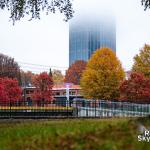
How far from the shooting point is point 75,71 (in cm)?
14588

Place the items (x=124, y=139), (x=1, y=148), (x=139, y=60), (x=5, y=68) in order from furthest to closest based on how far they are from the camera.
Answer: (x=5, y=68) < (x=139, y=60) < (x=1, y=148) < (x=124, y=139)

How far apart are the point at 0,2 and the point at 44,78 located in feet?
265

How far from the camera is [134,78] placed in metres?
66.7

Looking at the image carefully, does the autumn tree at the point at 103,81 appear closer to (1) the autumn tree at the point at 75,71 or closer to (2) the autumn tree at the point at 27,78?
(1) the autumn tree at the point at 75,71

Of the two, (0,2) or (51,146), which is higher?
(0,2)

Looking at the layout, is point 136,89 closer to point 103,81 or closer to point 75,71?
point 103,81

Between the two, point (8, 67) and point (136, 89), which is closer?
point (136, 89)

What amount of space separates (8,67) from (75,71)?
1594 inches

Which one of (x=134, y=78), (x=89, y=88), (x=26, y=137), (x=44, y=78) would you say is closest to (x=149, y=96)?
(x=134, y=78)

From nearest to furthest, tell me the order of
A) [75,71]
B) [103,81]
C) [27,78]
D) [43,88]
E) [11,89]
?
[103,81] < [11,89] < [43,88] < [75,71] < [27,78]

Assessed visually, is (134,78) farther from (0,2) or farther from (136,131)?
(136,131)

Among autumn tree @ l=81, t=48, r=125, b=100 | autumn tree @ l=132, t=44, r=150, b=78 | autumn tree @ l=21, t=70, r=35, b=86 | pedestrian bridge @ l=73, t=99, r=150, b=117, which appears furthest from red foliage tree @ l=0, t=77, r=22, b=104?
autumn tree @ l=21, t=70, r=35, b=86

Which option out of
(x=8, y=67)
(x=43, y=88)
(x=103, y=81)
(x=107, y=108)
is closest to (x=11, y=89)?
(x=103, y=81)

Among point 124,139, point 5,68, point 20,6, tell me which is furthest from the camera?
point 5,68
